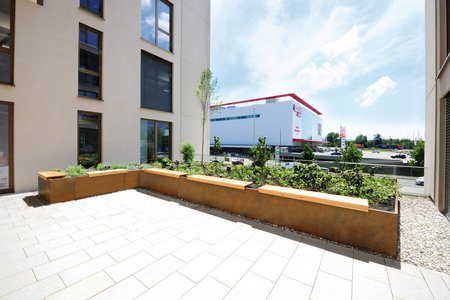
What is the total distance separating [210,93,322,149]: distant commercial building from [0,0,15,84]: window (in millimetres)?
39159

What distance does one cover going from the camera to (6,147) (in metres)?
7.00

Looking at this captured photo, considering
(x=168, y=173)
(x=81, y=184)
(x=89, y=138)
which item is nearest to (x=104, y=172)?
(x=81, y=184)

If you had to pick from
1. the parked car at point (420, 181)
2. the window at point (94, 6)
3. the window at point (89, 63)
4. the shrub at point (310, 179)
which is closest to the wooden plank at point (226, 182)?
the shrub at point (310, 179)

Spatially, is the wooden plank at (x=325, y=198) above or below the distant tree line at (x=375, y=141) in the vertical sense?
below

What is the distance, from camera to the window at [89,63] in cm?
888

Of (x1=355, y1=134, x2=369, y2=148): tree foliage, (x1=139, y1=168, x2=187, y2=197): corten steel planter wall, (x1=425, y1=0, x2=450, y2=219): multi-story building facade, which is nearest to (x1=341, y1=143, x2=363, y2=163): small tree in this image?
(x1=425, y1=0, x2=450, y2=219): multi-story building facade

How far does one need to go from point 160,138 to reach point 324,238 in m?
11.0

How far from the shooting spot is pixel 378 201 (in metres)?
4.47

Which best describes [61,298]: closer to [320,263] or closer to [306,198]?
[320,263]

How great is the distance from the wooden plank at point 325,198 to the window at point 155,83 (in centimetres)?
989

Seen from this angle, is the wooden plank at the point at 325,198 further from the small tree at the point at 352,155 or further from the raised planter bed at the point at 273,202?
the small tree at the point at 352,155

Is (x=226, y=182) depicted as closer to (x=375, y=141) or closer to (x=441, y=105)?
(x=441, y=105)

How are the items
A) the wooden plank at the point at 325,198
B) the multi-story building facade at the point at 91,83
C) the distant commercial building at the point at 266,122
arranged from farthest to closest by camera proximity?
1. the distant commercial building at the point at 266,122
2. the multi-story building facade at the point at 91,83
3. the wooden plank at the point at 325,198

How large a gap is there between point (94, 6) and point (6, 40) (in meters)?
4.12
